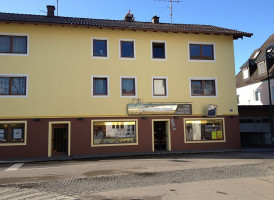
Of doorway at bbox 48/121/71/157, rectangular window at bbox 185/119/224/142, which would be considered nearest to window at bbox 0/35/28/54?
doorway at bbox 48/121/71/157

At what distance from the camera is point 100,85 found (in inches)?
740

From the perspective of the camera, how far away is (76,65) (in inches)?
725

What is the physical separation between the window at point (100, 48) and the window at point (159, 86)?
3.99 meters

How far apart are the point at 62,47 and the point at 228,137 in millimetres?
13554

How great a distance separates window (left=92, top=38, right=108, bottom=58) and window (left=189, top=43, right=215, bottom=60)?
641 cm

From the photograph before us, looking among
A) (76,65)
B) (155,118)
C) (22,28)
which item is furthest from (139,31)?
(22,28)

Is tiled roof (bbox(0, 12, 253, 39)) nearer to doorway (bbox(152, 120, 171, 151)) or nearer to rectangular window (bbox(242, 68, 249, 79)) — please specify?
doorway (bbox(152, 120, 171, 151))

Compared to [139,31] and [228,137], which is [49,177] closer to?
[139,31]

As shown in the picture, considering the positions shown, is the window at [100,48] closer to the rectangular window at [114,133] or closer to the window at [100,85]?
the window at [100,85]

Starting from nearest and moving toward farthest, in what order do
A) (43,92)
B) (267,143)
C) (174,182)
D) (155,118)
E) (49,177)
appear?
(174,182) < (49,177) < (43,92) < (155,118) < (267,143)

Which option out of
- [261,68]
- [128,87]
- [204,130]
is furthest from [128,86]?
[261,68]

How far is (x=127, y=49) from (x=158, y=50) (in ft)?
7.81

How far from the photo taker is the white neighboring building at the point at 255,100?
73.0ft

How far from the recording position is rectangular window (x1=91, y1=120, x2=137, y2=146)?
18281mm
